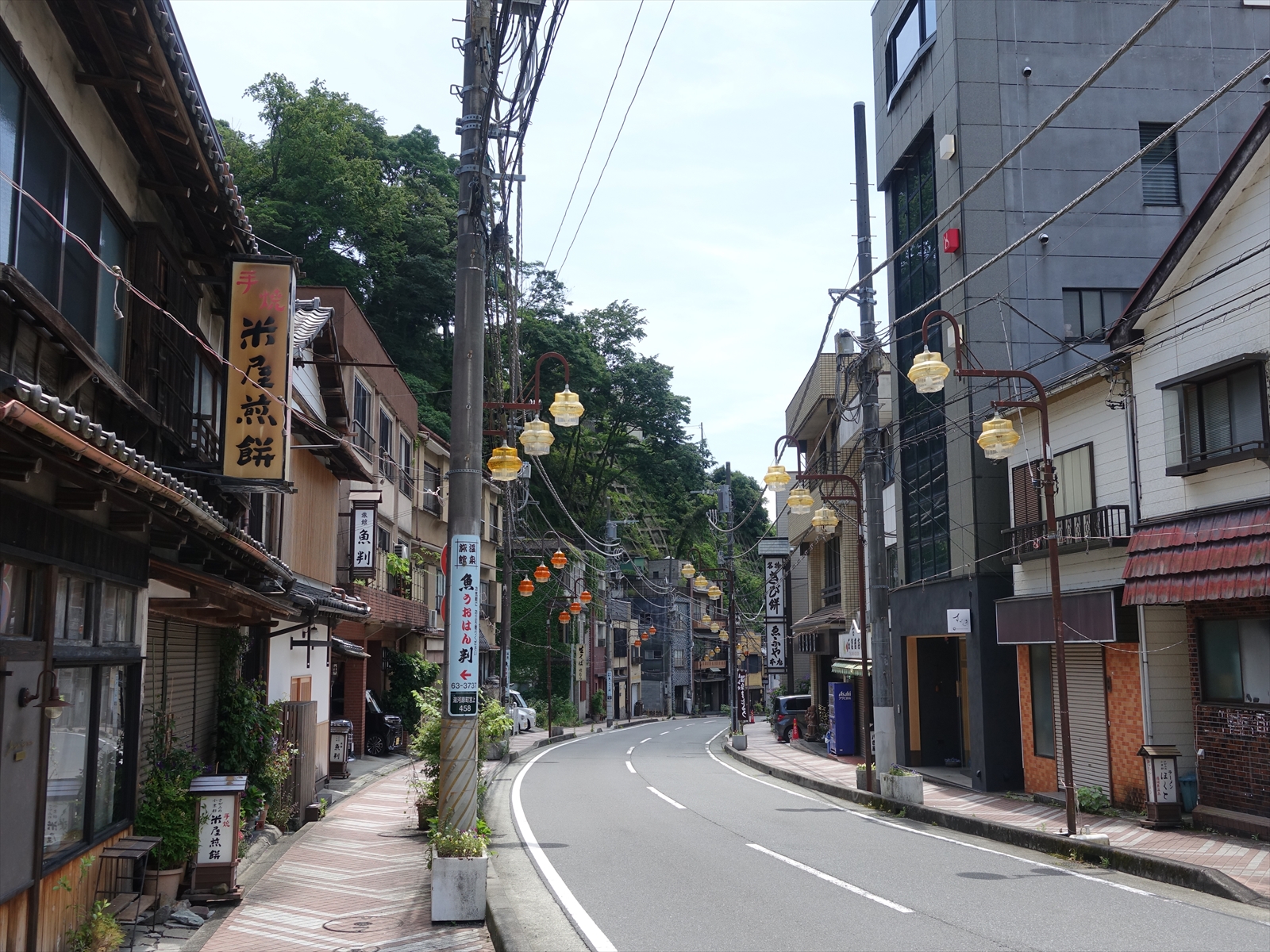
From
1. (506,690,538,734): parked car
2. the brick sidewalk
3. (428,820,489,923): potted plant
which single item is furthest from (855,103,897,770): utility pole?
(506,690,538,734): parked car

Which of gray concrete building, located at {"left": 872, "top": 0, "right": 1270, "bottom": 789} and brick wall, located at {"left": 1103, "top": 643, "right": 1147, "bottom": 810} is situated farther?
gray concrete building, located at {"left": 872, "top": 0, "right": 1270, "bottom": 789}

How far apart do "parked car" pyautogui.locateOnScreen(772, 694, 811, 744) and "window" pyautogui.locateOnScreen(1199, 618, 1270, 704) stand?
25.9 m

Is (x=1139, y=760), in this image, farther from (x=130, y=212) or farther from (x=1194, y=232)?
(x=130, y=212)

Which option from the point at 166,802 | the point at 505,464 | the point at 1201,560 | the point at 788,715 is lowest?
the point at 788,715

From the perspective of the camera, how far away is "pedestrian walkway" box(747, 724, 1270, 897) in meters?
13.4

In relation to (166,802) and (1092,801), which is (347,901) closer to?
(166,802)

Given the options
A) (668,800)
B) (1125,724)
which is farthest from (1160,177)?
(668,800)

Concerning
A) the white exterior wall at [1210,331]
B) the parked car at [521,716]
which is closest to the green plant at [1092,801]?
the white exterior wall at [1210,331]

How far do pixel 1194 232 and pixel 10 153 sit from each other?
1652cm

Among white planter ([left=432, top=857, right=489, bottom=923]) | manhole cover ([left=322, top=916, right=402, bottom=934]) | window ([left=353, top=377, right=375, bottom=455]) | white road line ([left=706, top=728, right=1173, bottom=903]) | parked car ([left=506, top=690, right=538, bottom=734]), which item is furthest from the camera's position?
parked car ([left=506, top=690, right=538, bottom=734])

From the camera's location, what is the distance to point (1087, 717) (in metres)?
20.8

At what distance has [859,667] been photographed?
3156cm

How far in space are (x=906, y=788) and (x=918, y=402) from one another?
37.9 ft

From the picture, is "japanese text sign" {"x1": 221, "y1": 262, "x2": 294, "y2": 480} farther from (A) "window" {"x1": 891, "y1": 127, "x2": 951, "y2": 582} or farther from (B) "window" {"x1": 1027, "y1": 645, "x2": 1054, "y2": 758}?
(A) "window" {"x1": 891, "y1": 127, "x2": 951, "y2": 582}
